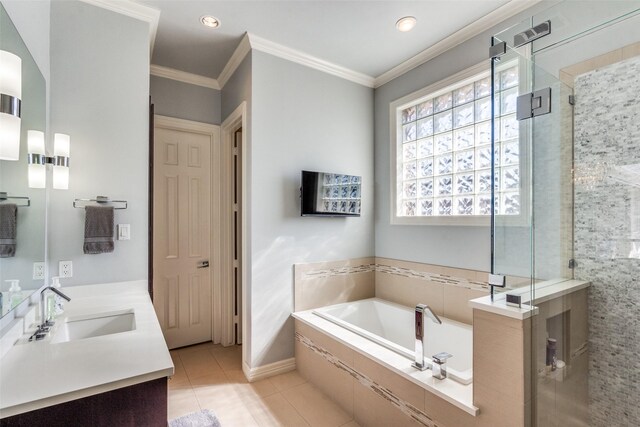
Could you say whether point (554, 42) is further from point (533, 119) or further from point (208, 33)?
point (208, 33)

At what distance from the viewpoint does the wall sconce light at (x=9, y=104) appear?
1095 mm

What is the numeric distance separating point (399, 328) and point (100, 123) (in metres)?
2.87

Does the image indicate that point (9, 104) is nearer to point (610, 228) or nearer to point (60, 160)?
point (60, 160)

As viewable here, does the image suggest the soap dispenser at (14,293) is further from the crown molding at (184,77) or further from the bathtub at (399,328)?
the crown molding at (184,77)

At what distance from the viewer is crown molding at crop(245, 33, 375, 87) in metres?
2.61

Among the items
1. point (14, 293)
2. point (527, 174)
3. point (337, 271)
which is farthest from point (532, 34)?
point (14, 293)

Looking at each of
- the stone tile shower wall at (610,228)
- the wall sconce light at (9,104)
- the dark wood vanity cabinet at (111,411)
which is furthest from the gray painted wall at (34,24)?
the stone tile shower wall at (610,228)

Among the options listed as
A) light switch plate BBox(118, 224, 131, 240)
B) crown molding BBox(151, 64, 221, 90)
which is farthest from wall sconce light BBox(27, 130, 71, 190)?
crown molding BBox(151, 64, 221, 90)

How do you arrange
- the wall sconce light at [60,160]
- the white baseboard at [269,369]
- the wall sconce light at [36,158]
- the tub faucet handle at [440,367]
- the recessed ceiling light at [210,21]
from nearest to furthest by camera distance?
the wall sconce light at [36,158] → the tub faucet handle at [440,367] → the wall sconce light at [60,160] → the recessed ceiling light at [210,21] → the white baseboard at [269,369]

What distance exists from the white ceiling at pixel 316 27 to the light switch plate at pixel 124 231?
1554 millimetres

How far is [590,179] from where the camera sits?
1.68 m

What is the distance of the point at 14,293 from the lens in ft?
4.08

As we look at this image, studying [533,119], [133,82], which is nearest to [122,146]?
[133,82]

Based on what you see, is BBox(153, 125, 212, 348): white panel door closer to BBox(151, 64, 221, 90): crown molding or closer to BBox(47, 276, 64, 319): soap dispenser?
BBox(151, 64, 221, 90): crown molding
